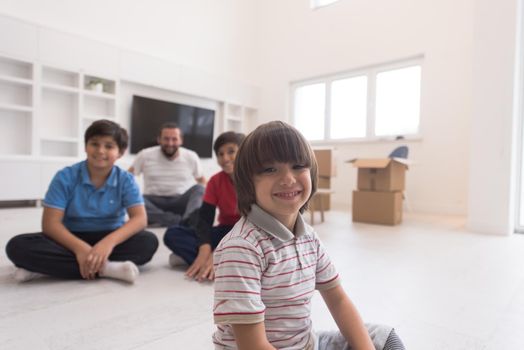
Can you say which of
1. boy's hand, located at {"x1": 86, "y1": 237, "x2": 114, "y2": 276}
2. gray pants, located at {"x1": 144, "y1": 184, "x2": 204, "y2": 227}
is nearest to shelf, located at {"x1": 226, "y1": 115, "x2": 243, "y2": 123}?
gray pants, located at {"x1": 144, "y1": 184, "x2": 204, "y2": 227}

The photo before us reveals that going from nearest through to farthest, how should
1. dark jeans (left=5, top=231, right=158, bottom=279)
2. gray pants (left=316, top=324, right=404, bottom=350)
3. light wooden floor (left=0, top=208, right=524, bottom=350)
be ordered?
gray pants (left=316, top=324, right=404, bottom=350) < light wooden floor (left=0, top=208, right=524, bottom=350) < dark jeans (left=5, top=231, right=158, bottom=279)

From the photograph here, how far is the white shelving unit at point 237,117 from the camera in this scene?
18.8 feet

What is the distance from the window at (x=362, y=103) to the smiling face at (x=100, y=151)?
13.4ft

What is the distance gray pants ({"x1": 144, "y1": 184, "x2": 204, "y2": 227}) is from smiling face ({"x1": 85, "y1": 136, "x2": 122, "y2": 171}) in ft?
4.31

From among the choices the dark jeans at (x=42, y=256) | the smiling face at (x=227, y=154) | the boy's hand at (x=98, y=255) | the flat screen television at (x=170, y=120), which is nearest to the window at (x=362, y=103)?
the flat screen television at (x=170, y=120)

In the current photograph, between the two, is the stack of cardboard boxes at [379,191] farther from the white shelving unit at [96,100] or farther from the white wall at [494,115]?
the white shelving unit at [96,100]

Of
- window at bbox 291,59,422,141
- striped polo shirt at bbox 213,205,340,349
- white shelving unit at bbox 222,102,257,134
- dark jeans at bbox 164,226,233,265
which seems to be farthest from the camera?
white shelving unit at bbox 222,102,257,134

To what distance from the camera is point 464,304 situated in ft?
4.15

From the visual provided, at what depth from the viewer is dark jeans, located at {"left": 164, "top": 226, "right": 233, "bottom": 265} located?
1646mm

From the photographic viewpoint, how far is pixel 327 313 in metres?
1.17

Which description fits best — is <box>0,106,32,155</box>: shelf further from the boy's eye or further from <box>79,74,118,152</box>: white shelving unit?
the boy's eye

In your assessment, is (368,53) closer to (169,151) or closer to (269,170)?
(169,151)

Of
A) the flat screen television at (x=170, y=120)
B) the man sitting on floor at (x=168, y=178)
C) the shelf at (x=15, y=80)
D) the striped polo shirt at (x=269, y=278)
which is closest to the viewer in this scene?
the striped polo shirt at (x=269, y=278)

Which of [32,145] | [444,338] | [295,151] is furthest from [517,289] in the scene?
[32,145]
